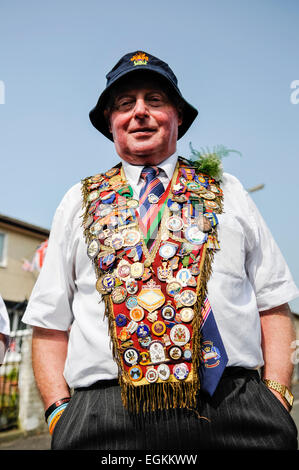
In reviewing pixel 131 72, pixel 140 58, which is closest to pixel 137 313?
pixel 131 72

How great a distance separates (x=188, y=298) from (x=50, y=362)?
724mm

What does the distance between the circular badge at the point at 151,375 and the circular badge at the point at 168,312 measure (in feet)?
0.68

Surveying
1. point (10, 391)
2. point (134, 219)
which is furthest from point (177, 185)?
point (10, 391)

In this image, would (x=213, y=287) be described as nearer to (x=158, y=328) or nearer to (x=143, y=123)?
(x=158, y=328)

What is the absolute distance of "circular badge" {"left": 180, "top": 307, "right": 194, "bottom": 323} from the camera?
1.80m

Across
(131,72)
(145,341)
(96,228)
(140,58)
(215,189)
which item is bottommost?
(145,341)

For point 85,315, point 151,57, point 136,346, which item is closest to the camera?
point 136,346

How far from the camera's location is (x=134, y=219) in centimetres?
206

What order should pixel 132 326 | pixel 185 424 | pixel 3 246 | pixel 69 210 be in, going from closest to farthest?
pixel 185 424 → pixel 132 326 → pixel 69 210 → pixel 3 246

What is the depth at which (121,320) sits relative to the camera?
5.98 feet

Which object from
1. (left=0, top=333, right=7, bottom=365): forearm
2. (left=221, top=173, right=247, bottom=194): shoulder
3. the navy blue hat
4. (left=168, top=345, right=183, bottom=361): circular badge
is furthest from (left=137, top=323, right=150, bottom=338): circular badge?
the navy blue hat

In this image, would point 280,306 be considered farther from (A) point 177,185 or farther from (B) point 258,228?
(A) point 177,185

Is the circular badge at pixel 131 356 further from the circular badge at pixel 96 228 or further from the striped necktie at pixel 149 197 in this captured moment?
the circular badge at pixel 96 228

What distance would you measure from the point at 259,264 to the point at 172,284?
59cm
